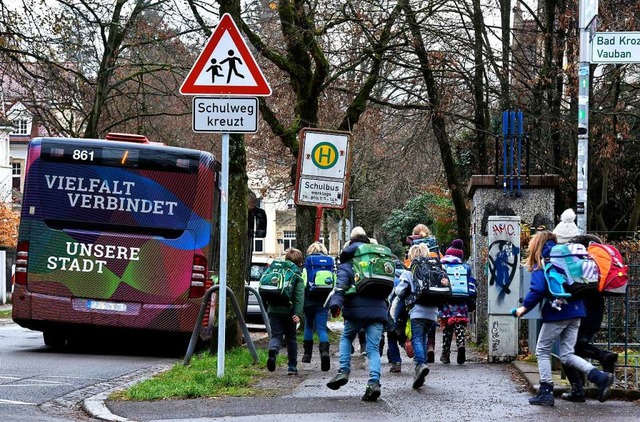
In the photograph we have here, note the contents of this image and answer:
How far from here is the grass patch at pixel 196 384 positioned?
10.7 meters

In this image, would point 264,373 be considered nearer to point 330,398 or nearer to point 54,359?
point 330,398

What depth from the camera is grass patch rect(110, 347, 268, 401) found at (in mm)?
10727

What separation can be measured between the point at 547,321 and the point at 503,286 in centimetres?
424

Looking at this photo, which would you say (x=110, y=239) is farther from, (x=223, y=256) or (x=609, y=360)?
(x=609, y=360)

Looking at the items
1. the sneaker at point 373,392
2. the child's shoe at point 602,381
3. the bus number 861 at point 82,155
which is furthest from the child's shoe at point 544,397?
the bus number 861 at point 82,155

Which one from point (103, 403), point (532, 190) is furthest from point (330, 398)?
point (532, 190)

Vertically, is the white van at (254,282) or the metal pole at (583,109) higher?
the metal pole at (583,109)

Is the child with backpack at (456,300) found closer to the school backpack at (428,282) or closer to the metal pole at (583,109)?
the school backpack at (428,282)

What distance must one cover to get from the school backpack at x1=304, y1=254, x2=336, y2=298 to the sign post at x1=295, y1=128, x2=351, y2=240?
2.06 meters

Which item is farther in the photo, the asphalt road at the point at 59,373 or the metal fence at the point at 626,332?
the metal fence at the point at 626,332

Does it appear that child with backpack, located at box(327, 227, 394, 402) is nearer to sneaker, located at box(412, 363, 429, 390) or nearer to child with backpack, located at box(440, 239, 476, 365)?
sneaker, located at box(412, 363, 429, 390)

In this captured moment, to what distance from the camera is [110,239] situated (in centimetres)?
1633

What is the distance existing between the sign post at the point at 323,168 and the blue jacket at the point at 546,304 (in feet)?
22.4

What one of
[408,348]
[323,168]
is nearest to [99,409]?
[408,348]
